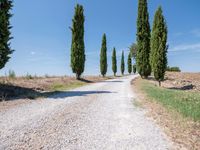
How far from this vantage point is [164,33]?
30438mm

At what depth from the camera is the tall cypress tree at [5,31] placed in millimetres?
17922

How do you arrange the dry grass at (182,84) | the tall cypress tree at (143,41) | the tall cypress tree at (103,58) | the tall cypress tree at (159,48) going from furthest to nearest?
the tall cypress tree at (103,58)
the tall cypress tree at (143,41)
the dry grass at (182,84)
the tall cypress tree at (159,48)

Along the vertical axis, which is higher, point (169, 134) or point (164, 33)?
point (164, 33)

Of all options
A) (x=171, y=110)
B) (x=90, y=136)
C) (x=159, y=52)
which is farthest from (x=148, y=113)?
(x=159, y=52)

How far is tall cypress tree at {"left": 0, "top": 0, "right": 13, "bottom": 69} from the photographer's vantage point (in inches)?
706

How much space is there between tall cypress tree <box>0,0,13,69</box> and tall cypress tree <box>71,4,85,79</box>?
21.8 metres

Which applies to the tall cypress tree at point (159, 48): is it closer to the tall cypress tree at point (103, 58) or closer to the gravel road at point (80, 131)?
the gravel road at point (80, 131)

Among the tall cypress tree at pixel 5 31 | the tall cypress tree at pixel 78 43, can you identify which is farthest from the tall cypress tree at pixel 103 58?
the tall cypress tree at pixel 5 31

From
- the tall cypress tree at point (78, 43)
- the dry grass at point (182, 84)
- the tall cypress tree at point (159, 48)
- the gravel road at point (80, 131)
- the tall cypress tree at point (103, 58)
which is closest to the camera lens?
the gravel road at point (80, 131)

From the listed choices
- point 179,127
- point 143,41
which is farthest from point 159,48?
point 179,127

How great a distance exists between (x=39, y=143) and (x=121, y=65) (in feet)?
279

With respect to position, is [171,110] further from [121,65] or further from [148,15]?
[121,65]

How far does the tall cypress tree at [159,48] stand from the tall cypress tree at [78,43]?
42.8ft

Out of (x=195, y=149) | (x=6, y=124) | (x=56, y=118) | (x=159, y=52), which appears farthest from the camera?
(x=159, y=52)
